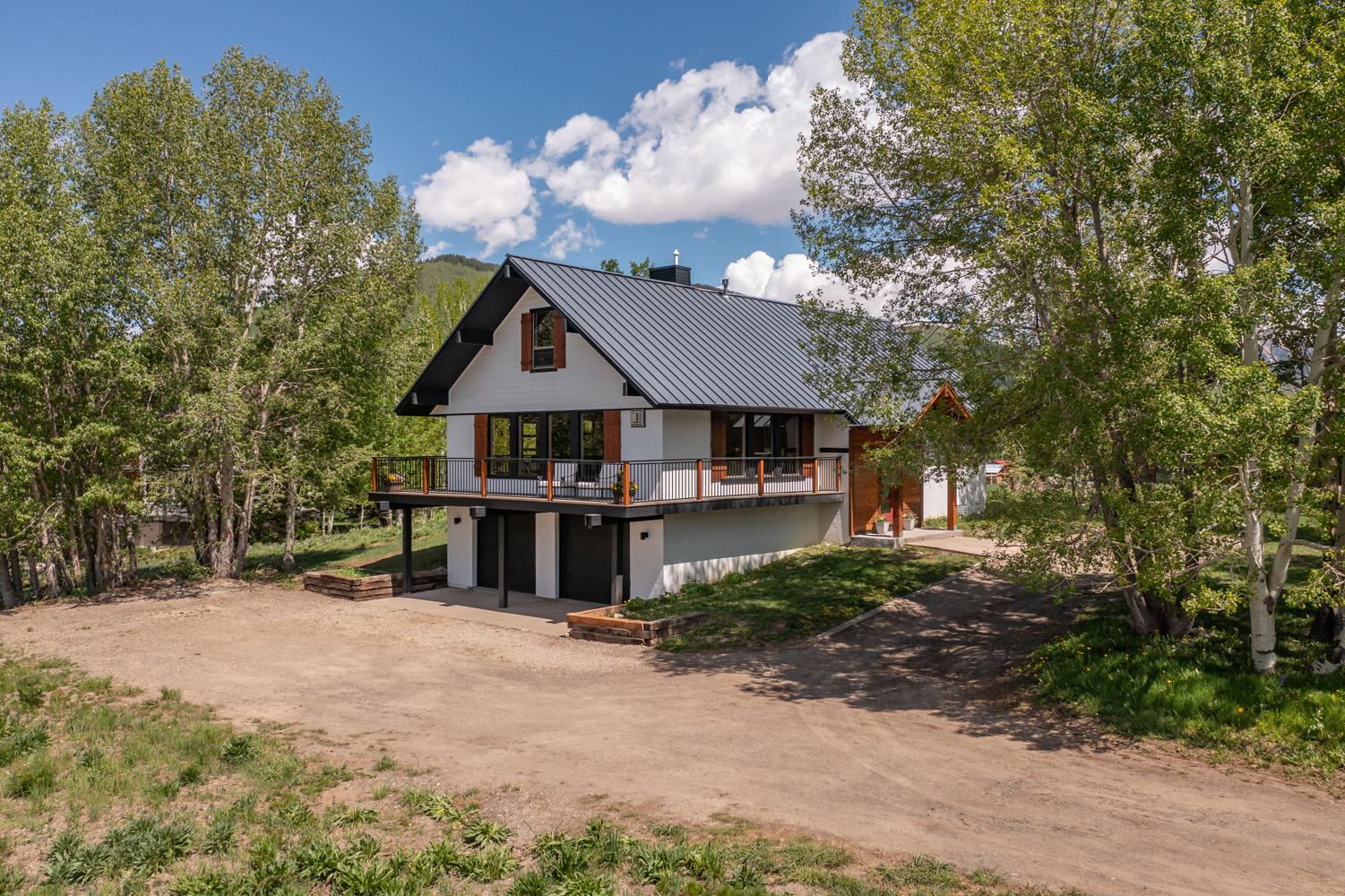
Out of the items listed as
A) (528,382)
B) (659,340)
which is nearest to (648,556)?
(659,340)

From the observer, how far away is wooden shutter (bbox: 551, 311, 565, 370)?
21.5 metres

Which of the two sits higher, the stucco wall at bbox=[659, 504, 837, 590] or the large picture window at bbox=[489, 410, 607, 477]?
the large picture window at bbox=[489, 410, 607, 477]

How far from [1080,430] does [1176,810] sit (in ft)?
16.0

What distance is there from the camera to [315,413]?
25453 millimetres

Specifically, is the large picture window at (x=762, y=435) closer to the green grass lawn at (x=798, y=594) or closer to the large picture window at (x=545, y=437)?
the green grass lawn at (x=798, y=594)

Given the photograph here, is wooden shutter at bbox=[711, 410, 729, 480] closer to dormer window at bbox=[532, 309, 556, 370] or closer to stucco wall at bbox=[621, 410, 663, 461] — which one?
stucco wall at bbox=[621, 410, 663, 461]

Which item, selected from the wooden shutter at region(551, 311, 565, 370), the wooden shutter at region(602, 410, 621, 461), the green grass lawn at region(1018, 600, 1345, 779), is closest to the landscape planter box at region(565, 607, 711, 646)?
the wooden shutter at region(602, 410, 621, 461)

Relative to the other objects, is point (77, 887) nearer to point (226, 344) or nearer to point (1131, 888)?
point (1131, 888)

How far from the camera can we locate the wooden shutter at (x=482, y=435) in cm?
2338

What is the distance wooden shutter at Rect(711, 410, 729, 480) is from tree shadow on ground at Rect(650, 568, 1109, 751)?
5576mm

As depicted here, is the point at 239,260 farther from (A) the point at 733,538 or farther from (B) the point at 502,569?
(A) the point at 733,538

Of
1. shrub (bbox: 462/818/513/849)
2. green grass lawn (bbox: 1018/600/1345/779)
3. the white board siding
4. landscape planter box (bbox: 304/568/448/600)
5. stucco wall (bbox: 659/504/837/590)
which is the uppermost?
the white board siding

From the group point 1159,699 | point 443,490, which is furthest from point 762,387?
point 1159,699

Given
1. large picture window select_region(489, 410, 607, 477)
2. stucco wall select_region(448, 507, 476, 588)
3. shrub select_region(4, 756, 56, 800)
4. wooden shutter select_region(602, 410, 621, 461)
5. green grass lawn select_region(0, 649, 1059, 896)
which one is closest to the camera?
green grass lawn select_region(0, 649, 1059, 896)
